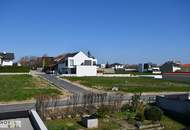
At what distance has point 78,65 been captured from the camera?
75.2 metres

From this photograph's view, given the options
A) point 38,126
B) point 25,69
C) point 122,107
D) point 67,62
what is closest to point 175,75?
point 67,62

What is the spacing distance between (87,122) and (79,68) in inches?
2179

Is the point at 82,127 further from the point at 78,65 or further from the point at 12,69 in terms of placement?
the point at 12,69

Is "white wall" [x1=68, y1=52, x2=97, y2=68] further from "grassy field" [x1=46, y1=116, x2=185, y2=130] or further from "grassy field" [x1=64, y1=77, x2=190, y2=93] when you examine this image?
"grassy field" [x1=46, y1=116, x2=185, y2=130]

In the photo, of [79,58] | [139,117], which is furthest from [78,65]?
[139,117]

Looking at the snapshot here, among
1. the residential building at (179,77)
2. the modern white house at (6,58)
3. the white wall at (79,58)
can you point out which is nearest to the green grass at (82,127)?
the residential building at (179,77)

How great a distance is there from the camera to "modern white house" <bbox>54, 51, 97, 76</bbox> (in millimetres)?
74750

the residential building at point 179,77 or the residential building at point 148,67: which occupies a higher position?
the residential building at point 148,67

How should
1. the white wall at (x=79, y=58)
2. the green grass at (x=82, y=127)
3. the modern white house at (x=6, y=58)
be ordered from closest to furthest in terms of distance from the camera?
the green grass at (x=82, y=127) → the white wall at (x=79, y=58) → the modern white house at (x=6, y=58)

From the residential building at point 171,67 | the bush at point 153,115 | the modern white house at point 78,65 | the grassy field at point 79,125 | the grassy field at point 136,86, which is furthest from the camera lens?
the residential building at point 171,67

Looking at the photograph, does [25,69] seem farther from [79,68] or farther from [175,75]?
[175,75]

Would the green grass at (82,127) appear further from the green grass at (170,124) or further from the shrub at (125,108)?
the shrub at (125,108)

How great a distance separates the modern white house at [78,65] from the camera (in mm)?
74750

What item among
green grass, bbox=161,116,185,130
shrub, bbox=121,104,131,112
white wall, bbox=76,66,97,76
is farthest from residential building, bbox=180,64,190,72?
green grass, bbox=161,116,185,130
